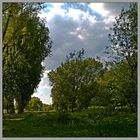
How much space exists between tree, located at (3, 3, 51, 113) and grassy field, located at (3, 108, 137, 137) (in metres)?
0.96

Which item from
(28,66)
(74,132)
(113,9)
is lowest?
(74,132)

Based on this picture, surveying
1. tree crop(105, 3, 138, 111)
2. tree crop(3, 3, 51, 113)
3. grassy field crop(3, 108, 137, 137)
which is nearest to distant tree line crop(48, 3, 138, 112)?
tree crop(105, 3, 138, 111)

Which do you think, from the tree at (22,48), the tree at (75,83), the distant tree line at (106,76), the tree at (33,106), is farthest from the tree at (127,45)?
the tree at (33,106)

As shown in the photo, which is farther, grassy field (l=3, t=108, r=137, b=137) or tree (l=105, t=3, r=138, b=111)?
tree (l=105, t=3, r=138, b=111)

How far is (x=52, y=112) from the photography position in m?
5.98

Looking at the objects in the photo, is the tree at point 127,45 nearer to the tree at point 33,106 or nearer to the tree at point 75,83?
the tree at point 75,83

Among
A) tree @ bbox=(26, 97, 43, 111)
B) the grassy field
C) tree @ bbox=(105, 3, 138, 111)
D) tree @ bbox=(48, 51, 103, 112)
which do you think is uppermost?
tree @ bbox=(105, 3, 138, 111)

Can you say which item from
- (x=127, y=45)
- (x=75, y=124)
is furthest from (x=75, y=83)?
(x=75, y=124)

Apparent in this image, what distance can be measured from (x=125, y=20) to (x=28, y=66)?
2.82 m

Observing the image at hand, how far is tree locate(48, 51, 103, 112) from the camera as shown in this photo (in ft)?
20.6

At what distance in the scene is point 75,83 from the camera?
264 inches

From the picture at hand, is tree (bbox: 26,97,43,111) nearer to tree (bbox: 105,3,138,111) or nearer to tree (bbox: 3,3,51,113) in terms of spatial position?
tree (bbox: 3,3,51,113)

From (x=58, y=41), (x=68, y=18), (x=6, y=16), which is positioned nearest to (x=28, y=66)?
(x=6, y=16)

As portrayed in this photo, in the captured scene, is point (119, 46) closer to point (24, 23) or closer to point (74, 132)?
point (24, 23)
